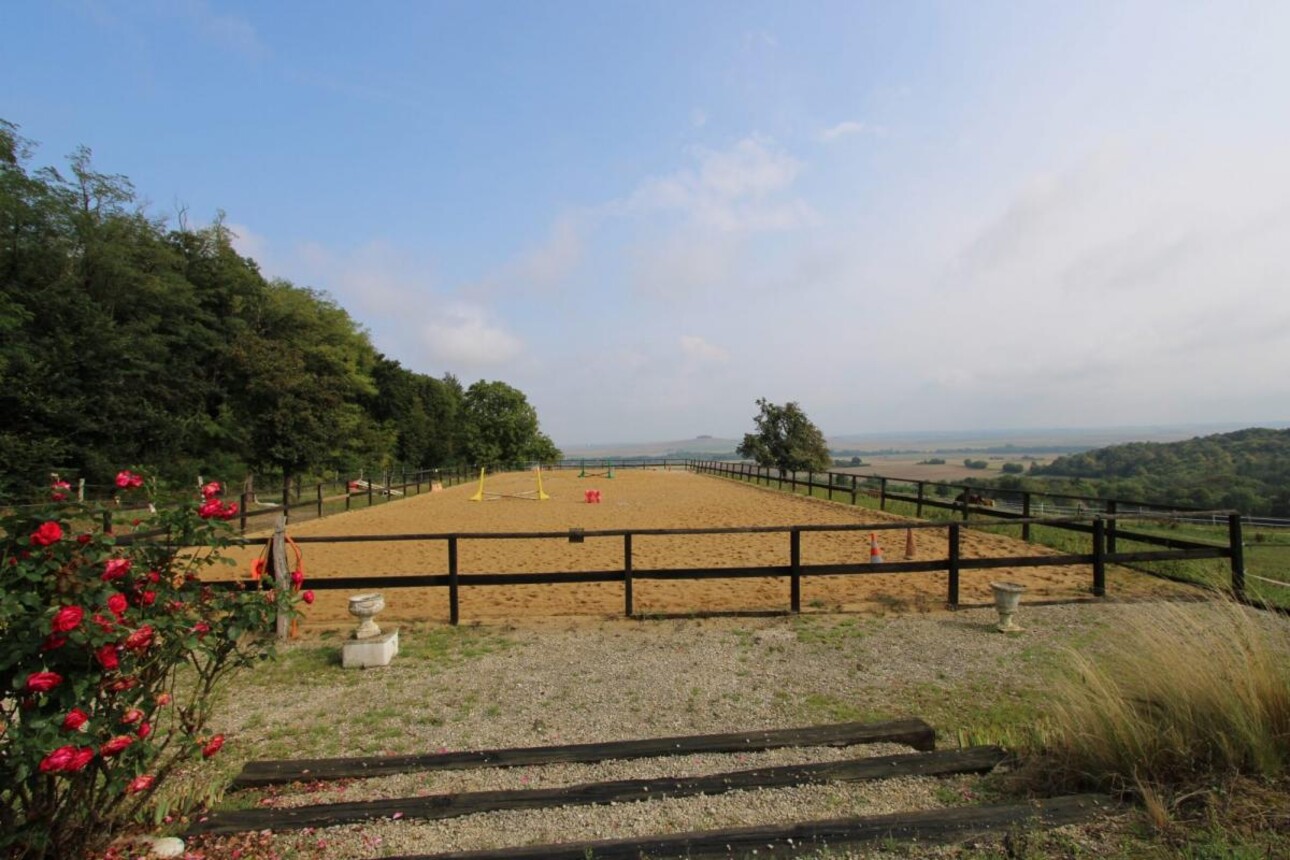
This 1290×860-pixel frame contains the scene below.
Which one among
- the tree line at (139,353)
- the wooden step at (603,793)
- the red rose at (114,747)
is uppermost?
the tree line at (139,353)

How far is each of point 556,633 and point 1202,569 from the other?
9239mm

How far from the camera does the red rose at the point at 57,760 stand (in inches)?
67.1

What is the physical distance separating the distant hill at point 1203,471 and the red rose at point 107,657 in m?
15.4

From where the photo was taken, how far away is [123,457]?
81.8 feet

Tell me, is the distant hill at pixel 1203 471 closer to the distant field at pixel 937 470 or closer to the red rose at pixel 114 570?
the distant field at pixel 937 470

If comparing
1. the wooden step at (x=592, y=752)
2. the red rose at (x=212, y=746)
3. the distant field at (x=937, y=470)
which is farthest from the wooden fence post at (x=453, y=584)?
the distant field at (x=937, y=470)

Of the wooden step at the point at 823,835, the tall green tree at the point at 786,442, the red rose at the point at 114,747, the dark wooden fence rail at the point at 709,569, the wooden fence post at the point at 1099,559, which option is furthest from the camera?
the tall green tree at the point at 786,442

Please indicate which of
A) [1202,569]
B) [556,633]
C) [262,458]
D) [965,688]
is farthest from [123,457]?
[1202,569]

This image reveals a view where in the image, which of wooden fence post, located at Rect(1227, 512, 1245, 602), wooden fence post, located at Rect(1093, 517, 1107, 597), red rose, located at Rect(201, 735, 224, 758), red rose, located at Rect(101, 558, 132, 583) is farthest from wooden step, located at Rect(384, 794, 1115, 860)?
wooden fence post, located at Rect(1227, 512, 1245, 602)

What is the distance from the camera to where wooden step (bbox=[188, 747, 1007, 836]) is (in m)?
2.52

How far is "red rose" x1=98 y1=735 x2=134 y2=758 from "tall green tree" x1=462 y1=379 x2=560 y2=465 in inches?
2583

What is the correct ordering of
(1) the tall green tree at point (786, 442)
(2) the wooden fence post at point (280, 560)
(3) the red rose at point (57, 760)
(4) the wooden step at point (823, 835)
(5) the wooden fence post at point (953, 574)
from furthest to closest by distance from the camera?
(1) the tall green tree at point (786, 442) → (5) the wooden fence post at point (953, 574) → (2) the wooden fence post at point (280, 560) → (4) the wooden step at point (823, 835) → (3) the red rose at point (57, 760)

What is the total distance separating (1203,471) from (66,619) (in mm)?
37276

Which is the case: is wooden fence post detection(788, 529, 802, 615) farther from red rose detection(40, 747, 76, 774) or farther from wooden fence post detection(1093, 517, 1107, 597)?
red rose detection(40, 747, 76, 774)
